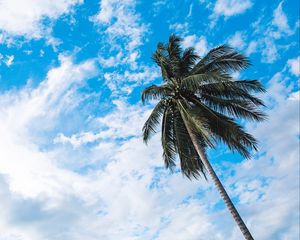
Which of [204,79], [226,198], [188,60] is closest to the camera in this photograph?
[226,198]

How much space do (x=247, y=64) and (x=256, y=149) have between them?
5016 millimetres

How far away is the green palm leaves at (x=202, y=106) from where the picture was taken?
20.9 metres

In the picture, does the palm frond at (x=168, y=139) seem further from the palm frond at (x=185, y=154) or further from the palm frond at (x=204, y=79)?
the palm frond at (x=204, y=79)

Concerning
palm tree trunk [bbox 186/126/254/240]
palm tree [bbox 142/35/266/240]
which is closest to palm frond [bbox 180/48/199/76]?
palm tree [bbox 142/35/266/240]

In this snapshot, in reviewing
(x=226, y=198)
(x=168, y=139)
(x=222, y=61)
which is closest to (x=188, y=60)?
(x=222, y=61)

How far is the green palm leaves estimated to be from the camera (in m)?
20.9

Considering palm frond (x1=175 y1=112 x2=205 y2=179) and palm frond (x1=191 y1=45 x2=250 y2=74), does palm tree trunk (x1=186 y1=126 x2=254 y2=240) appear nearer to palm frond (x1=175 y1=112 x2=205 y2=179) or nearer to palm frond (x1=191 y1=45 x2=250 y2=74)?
palm frond (x1=175 y1=112 x2=205 y2=179)

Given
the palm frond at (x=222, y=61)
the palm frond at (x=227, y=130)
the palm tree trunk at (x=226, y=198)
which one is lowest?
the palm tree trunk at (x=226, y=198)

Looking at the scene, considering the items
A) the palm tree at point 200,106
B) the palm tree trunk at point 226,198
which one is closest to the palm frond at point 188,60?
the palm tree at point 200,106

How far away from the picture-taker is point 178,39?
2394 cm

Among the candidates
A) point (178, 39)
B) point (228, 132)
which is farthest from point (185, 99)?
point (178, 39)

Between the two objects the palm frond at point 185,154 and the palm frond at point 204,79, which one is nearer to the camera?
the palm frond at point 204,79

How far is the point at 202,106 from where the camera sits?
21.5 m

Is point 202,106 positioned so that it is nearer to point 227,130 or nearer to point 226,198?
point 227,130
